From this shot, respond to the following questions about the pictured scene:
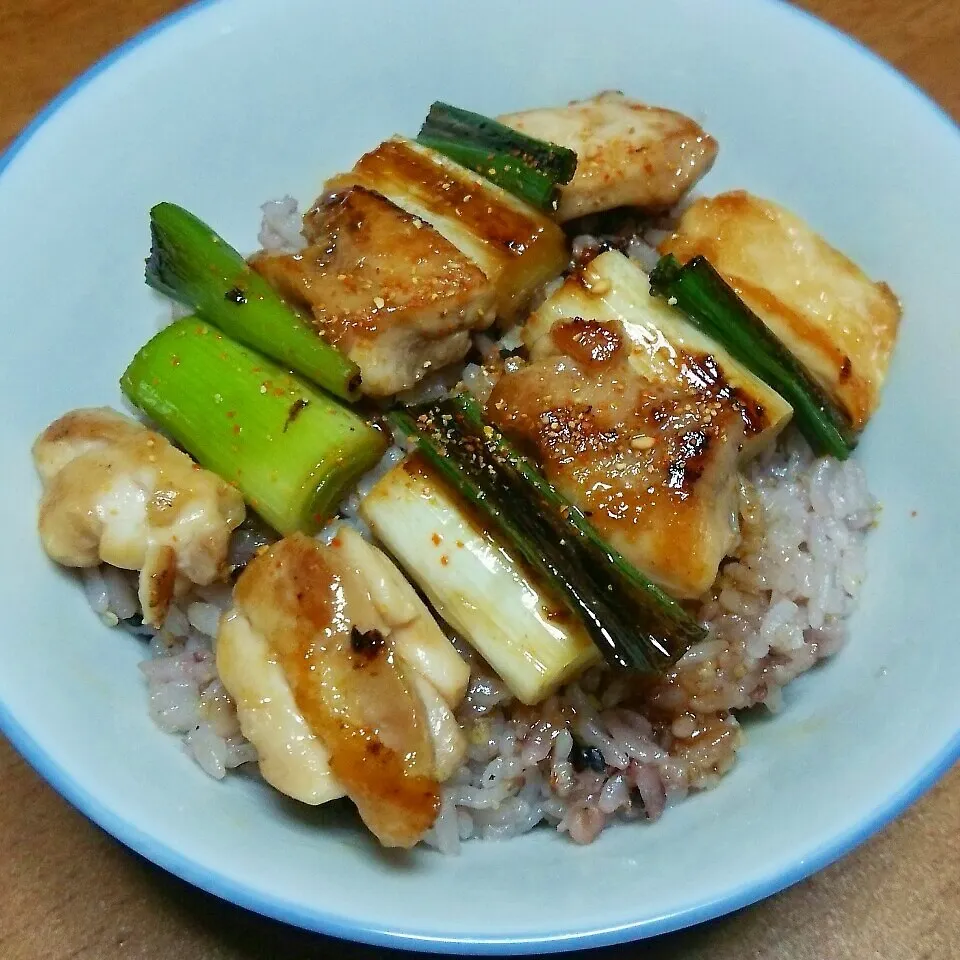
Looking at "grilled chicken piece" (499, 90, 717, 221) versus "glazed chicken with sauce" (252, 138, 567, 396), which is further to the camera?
"grilled chicken piece" (499, 90, 717, 221)

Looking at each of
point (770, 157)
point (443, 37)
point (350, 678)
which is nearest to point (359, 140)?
point (443, 37)

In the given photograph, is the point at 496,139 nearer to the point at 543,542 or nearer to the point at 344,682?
the point at 543,542

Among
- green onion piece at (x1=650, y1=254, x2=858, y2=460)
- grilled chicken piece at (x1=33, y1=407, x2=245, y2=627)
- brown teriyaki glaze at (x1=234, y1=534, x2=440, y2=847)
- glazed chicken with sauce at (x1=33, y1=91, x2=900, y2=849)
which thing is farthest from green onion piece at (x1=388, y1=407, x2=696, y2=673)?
green onion piece at (x1=650, y1=254, x2=858, y2=460)

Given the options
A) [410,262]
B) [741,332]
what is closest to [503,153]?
[410,262]

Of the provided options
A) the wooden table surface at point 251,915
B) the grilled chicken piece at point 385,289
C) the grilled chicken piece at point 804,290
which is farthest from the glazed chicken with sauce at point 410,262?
the wooden table surface at point 251,915

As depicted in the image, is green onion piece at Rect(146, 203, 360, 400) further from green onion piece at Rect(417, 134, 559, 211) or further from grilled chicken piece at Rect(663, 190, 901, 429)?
grilled chicken piece at Rect(663, 190, 901, 429)

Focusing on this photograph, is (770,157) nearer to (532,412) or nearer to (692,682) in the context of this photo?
(532,412)
